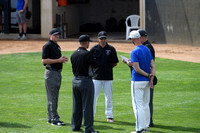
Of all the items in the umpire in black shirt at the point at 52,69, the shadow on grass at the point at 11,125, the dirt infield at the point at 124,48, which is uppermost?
the umpire in black shirt at the point at 52,69

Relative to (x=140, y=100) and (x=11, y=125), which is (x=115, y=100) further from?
(x=140, y=100)

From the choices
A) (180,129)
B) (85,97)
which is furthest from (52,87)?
(180,129)

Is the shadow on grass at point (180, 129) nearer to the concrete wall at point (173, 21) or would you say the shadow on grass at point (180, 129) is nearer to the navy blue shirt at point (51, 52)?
the navy blue shirt at point (51, 52)

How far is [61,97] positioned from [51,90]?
2927 mm

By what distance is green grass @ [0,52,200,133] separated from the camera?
8656 mm

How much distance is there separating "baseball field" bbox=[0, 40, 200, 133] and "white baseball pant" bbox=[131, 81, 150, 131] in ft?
2.02

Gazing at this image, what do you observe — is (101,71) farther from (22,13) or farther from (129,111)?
(22,13)

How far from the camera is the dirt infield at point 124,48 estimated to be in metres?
18.5

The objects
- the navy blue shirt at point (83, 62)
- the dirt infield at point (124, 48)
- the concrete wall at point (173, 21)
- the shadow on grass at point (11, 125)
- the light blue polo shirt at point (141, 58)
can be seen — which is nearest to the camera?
the light blue polo shirt at point (141, 58)

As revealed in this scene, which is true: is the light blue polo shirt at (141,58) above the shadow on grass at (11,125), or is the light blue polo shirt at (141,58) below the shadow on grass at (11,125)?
above

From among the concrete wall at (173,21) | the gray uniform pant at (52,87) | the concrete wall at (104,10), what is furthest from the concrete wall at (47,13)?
the gray uniform pant at (52,87)

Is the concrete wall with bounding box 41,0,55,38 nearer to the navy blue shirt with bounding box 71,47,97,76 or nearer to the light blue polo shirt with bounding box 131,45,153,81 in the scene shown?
the navy blue shirt with bounding box 71,47,97,76

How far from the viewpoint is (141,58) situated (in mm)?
7629

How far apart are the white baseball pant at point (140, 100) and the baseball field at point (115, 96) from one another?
0.62 metres
